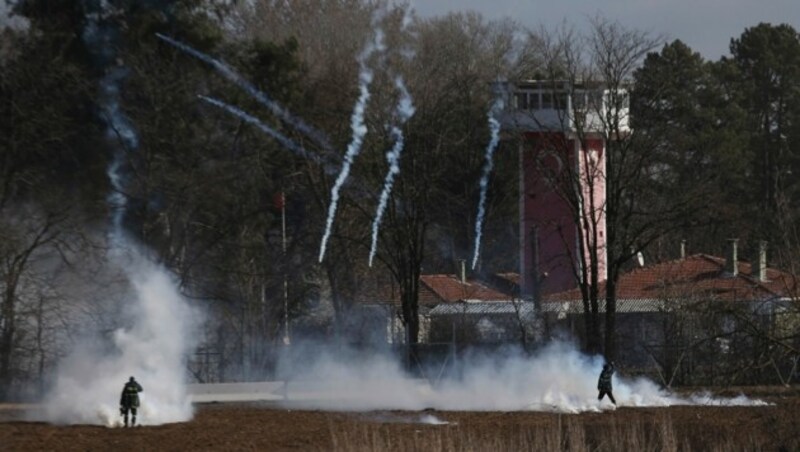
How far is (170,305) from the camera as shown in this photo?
35.5 meters

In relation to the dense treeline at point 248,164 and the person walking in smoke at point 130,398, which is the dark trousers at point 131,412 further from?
the dense treeline at point 248,164

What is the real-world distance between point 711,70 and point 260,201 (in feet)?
137

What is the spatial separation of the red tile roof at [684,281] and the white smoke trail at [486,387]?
15.2 ft

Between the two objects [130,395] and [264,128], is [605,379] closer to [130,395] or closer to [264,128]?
[130,395]

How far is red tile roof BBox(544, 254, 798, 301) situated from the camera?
4941cm

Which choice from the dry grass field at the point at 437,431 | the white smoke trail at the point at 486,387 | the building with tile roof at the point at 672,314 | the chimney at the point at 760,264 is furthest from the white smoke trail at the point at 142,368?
the chimney at the point at 760,264

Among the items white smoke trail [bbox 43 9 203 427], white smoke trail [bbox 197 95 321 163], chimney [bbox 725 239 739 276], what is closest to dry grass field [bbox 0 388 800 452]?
white smoke trail [bbox 43 9 203 427]

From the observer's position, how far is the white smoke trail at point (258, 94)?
173 ft

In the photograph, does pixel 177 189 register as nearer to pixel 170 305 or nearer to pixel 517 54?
pixel 170 305

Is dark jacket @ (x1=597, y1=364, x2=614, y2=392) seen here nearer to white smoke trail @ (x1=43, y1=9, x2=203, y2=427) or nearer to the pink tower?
white smoke trail @ (x1=43, y1=9, x2=203, y2=427)

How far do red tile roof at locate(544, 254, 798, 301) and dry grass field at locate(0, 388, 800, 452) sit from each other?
11.1 m

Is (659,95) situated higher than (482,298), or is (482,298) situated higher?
(659,95)

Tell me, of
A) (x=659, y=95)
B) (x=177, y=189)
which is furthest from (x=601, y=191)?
(x=177, y=189)

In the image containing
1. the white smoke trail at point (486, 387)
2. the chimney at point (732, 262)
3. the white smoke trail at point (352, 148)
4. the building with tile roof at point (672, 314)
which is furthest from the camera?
the chimney at point (732, 262)
